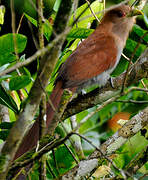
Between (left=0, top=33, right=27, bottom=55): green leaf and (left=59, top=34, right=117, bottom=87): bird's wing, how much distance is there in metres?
0.58

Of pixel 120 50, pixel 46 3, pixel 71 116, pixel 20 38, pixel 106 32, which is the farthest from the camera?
pixel 106 32

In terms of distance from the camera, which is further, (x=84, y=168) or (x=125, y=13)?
(x=125, y=13)

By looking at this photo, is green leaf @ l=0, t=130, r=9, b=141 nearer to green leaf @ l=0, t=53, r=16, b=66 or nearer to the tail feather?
the tail feather

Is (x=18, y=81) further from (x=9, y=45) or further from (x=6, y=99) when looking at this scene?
(x=6, y=99)

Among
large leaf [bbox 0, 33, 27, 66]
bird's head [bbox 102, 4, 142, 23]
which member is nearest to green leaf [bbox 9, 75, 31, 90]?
large leaf [bbox 0, 33, 27, 66]

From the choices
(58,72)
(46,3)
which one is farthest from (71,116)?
(46,3)

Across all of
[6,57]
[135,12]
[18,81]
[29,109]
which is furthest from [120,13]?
[29,109]

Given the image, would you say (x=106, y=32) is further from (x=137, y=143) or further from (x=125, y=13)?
(x=137, y=143)

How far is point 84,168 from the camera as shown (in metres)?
1.99

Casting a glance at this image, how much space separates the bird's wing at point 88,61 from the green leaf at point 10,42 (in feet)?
1.89

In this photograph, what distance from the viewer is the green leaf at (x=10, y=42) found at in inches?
83.1

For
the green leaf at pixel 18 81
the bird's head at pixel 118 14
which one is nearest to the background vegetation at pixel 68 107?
the green leaf at pixel 18 81

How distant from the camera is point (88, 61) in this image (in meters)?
2.85

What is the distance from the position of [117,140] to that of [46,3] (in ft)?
3.99
